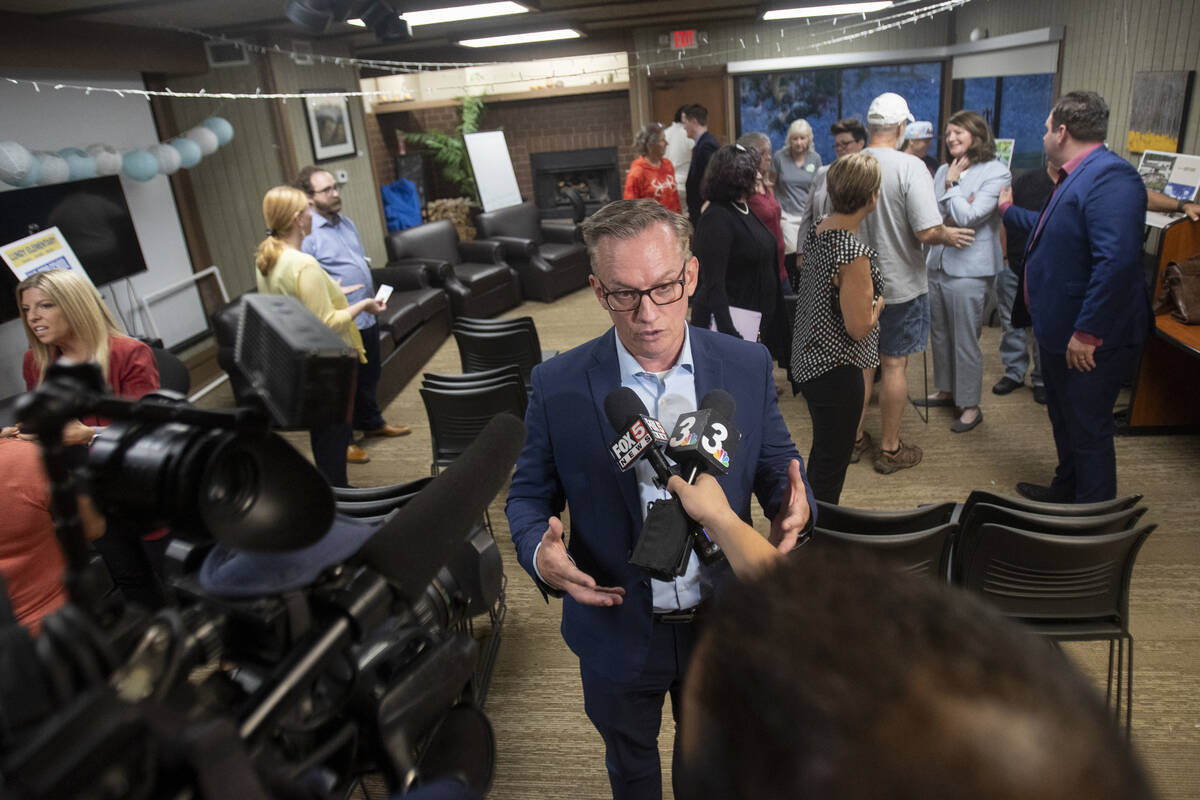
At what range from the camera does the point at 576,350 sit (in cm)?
166

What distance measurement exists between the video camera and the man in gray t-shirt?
3419 mm

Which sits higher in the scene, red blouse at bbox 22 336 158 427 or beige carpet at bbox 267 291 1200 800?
red blouse at bbox 22 336 158 427

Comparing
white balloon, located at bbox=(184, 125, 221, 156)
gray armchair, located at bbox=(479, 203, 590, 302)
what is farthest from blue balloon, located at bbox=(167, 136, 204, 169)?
gray armchair, located at bbox=(479, 203, 590, 302)

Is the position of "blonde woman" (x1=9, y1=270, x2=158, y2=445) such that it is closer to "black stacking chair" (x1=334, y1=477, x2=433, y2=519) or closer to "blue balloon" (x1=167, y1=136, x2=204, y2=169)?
"black stacking chair" (x1=334, y1=477, x2=433, y2=519)

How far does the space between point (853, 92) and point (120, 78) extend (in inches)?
299

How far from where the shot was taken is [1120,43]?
5.22 meters

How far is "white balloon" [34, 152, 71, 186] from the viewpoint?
4.60m

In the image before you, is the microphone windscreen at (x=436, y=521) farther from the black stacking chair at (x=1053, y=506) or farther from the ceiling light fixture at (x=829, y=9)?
the ceiling light fixture at (x=829, y=9)

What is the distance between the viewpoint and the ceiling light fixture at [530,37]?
8.02 meters

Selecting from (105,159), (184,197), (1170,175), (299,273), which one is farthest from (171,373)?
(1170,175)

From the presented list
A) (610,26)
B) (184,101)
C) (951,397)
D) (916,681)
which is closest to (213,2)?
(184,101)

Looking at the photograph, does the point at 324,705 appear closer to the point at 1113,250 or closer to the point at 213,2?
the point at 1113,250

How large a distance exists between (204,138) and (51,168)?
5.04 feet

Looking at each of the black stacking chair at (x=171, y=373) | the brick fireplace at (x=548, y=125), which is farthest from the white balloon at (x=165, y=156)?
the brick fireplace at (x=548, y=125)
